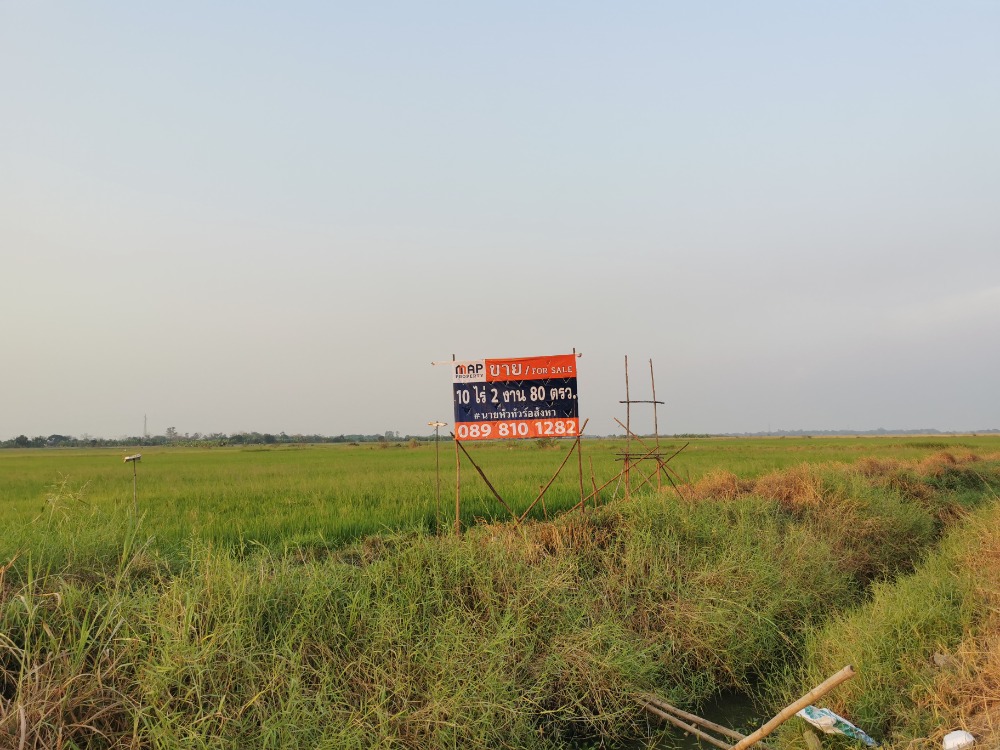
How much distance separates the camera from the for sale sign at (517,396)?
30.9 ft

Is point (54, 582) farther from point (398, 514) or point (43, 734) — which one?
point (398, 514)

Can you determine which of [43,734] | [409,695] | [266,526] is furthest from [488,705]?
[266,526]

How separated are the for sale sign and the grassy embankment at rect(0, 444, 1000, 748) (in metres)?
1.83

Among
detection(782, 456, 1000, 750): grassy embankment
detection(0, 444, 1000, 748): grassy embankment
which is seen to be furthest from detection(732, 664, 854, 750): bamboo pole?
detection(0, 444, 1000, 748): grassy embankment

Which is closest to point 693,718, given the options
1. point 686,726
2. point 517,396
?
point 686,726

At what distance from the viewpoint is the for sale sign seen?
9414 mm

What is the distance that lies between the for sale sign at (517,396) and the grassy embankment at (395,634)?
183 cm

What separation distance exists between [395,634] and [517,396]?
5.05 m

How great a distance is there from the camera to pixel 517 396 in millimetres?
9469

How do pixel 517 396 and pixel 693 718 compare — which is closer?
pixel 693 718

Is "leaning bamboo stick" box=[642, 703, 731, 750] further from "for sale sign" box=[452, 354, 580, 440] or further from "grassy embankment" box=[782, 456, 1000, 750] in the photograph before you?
"for sale sign" box=[452, 354, 580, 440]

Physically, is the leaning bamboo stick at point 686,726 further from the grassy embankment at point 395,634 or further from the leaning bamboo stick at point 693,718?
the grassy embankment at point 395,634

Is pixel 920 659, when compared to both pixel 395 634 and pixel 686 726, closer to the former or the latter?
pixel 686 726

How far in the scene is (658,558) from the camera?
7453mm
